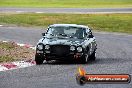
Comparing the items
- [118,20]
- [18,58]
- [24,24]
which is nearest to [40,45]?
[18,58]

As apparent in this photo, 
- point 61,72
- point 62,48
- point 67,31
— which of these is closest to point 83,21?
point 67,31

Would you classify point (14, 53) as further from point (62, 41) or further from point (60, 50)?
point (60, 50)

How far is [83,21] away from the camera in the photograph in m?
43.7

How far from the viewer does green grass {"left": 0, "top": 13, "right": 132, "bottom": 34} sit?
40.5m

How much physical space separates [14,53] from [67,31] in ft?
9.50

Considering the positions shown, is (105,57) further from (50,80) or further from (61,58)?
(50,80)

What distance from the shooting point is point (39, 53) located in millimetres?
17453

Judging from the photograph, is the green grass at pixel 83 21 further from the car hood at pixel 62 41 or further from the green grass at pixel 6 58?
the car hood at pixel 62 41

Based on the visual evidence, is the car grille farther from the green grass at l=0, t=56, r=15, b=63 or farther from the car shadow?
the green grass at l=0, t=56, r=15, b=63

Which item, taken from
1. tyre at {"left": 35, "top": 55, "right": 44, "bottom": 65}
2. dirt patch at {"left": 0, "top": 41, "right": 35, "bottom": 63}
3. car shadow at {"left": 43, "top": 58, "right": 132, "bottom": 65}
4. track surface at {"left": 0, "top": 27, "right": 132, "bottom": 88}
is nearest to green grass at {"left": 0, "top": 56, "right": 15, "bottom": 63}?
dirt patch at {"left": 0, "top": 41, "right": 35, "bottom": 63}

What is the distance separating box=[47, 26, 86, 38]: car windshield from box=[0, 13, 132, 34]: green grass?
19349 millimetres

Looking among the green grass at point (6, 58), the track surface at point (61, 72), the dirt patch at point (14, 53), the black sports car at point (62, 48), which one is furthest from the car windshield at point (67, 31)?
the green grass at point (6, 58)

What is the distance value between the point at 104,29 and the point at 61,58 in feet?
73.8

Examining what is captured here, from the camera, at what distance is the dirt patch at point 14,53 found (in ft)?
61.9
